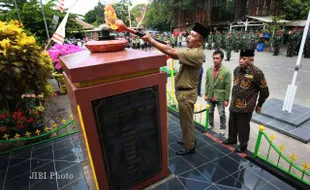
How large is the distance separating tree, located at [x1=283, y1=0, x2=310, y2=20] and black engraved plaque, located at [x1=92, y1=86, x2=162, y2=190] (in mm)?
25147

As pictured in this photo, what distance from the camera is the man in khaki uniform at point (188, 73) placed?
2318 mm

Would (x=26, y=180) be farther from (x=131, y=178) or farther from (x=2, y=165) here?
(x=131, y=178)

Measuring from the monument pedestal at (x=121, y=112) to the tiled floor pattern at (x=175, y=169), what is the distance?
461 millimetres

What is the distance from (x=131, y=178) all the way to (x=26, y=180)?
155cm

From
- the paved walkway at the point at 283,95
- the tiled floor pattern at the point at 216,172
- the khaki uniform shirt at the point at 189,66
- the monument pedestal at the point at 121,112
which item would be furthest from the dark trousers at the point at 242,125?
the monument pedestal at the point at 121,112

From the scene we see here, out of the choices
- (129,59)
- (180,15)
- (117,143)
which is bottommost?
(117,143)

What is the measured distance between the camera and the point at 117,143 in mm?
2006

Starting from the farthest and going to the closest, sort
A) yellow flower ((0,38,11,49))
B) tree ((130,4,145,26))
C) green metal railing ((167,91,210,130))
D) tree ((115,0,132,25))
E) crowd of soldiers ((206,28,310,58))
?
crowd of soldiers ((206,28,310,58))
green metal railing ((167,91,210,130))
tree ((130,4,145,26))
yellow flower ((0,38,11,49))
tree ((115,0,132,25))

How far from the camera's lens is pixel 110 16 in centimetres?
194

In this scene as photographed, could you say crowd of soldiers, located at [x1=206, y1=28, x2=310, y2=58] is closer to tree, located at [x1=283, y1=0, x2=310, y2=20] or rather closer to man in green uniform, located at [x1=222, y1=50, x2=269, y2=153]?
tree, located at [x1=283, y1=0, x2=310, y2=20]

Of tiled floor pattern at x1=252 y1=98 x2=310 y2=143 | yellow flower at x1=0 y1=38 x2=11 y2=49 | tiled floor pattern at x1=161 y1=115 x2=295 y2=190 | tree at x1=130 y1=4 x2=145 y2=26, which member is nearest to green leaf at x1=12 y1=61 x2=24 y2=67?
yellow flower at x1=0 y1=38 x2=11 y2=49

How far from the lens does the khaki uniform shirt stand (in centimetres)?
233

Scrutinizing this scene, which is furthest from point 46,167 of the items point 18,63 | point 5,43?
point 5,43

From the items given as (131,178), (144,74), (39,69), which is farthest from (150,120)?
(39,69)
